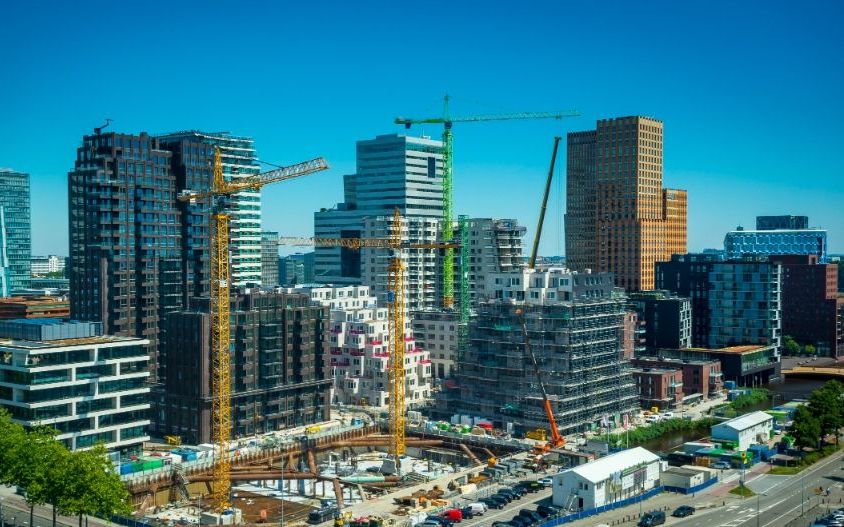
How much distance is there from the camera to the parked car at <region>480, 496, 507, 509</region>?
8212 cm

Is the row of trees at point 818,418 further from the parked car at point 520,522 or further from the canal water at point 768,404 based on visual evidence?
the parked car at point 520,522

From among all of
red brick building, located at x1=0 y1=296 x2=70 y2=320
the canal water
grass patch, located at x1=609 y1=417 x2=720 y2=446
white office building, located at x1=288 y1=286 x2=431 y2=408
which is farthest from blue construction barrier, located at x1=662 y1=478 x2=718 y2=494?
red brick building, located at x1=0 y1=296 x2=70 y2=320

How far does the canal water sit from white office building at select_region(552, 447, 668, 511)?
20548 mm

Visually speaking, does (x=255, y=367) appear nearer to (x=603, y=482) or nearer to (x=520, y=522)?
(x=520, y=522)

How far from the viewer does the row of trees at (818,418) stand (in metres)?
98.3

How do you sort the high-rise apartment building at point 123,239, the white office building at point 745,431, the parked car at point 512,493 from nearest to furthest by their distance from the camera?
A: the parked car at point 512,493 < the white office building at point 745,431 < the high-rise apartment building at point 123,239

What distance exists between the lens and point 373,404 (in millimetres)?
133375

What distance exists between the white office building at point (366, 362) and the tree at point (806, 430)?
170ft

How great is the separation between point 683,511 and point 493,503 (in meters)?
16.0

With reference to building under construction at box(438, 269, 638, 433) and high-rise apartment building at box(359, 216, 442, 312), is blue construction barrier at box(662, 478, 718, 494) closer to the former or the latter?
building under construction at box(438, 269, 638, 433)

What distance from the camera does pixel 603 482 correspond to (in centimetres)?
8188

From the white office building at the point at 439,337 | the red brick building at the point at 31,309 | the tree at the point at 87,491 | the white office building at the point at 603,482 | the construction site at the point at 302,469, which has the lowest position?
the construction site at the point at 302,469

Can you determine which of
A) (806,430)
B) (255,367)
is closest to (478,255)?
(255,367)

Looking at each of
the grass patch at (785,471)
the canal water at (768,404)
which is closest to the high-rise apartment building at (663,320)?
the canal water at (768,404)
